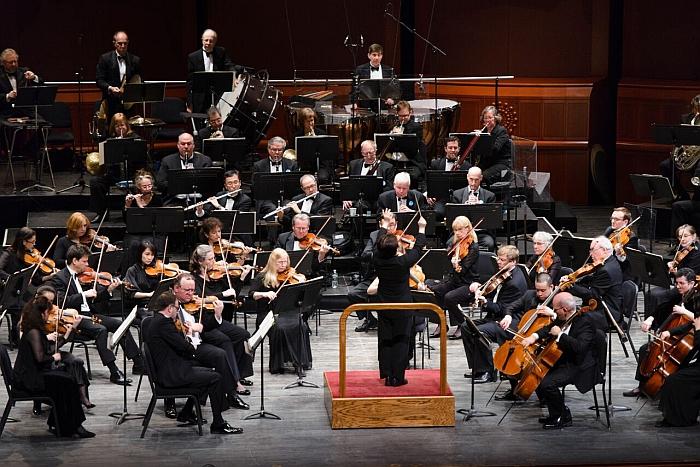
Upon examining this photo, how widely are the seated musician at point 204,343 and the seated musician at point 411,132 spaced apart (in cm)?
446

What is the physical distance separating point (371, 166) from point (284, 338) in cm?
319

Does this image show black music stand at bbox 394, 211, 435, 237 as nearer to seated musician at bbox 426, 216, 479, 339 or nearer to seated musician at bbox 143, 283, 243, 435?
seated musician at bbox 426, 216, 479, 339

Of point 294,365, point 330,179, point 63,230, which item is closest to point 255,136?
point 330,179

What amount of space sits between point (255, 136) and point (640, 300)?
462cm

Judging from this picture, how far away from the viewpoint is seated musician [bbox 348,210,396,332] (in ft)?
37.6

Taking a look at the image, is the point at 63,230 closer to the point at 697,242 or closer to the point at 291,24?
the point at 291,24

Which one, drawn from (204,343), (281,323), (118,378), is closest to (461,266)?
(281,323)

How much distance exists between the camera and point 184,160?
13.3m

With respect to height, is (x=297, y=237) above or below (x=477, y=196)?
below

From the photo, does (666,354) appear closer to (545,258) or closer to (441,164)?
(545,258)

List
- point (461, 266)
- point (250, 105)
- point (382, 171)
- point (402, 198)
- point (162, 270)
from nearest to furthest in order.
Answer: point (162, 270) → point (461, 266) → point (402, 198) → point (382, 171) → point (250, 105)

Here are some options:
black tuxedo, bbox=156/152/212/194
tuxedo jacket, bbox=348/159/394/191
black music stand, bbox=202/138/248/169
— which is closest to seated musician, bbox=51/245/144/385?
black tuxedo, bbox=156/152/212/194

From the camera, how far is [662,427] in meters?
9.41

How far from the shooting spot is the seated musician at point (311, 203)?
41.8ft
